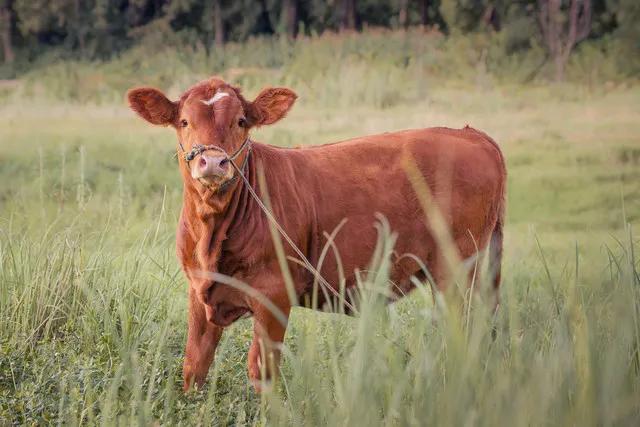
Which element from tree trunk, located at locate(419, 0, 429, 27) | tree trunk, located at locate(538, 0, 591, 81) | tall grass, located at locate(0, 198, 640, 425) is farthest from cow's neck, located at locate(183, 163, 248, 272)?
tree trunk, located at locate(419, 0, 429, 27)

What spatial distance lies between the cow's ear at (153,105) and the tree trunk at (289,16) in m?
26.1

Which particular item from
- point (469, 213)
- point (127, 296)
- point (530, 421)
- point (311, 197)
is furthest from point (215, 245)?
point (530, 421)

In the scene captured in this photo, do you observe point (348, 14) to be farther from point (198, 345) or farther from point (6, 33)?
point (198, 345)

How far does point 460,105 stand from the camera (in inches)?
691

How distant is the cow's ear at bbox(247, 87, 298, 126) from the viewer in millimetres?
5043

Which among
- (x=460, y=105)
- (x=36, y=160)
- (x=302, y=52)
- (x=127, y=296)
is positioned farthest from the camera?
(x=302, y=52)

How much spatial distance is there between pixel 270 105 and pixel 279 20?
27.8 metres

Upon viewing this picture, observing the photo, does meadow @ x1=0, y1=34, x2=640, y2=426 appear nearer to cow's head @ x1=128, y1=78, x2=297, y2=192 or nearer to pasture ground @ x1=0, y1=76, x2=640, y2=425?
pasture ground @ x1=0, y1=76, x2=640, y2=425

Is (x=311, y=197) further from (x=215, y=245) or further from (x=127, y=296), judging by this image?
(x=127, y=296)

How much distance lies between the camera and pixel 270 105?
513cm

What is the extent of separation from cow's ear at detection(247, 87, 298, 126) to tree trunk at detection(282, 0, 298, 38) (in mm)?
26044

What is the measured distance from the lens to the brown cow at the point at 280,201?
15.7 feet

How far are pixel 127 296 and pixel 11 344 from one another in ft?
2.45

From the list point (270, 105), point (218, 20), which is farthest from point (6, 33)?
point (270, 105)
